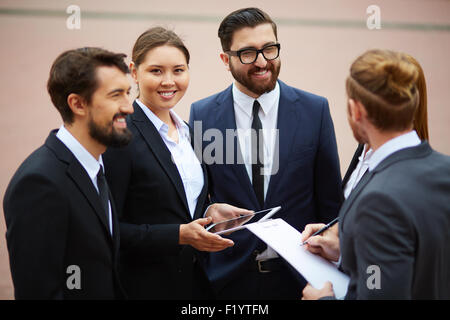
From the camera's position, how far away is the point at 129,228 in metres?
1.65

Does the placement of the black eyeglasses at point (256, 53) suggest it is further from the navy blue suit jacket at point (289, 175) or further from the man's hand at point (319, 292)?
the man's hand at point (319, 292)

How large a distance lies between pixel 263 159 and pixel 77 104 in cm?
88

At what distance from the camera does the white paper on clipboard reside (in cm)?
141

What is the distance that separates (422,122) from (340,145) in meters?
2.60

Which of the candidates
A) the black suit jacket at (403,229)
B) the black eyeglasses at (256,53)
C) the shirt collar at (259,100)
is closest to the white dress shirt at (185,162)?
the shirt collar at (259,100)

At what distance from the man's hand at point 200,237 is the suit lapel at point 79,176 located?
36 centimetres

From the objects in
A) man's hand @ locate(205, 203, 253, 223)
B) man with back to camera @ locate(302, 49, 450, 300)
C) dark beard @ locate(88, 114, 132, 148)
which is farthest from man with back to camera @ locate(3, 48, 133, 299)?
man with back to camera @ locate(302, 49, 450, 300)

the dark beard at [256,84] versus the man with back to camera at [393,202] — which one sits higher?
the dark beard at [256,84]

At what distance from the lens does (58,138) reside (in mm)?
1366

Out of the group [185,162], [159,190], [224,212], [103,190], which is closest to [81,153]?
[103,190]

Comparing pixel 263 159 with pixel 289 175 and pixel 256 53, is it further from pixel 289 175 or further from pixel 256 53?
pixel 256 53

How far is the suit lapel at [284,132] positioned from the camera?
1.92 meters

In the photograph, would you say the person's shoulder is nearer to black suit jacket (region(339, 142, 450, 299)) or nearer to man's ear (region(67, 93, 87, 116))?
black suit jacket (region(339, 142, 450, 299))

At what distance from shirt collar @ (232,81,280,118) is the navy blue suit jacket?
0.12 ft
